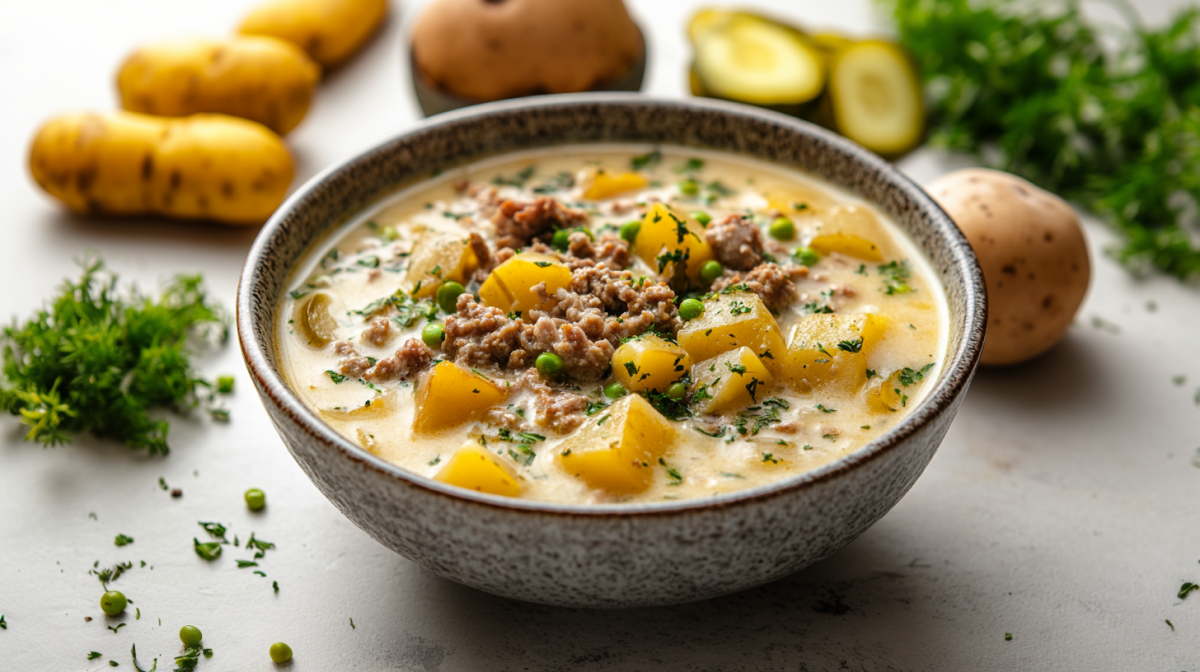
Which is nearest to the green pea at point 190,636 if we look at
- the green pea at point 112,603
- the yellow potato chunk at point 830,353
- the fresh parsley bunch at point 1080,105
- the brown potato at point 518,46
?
the green pea at point 112,603

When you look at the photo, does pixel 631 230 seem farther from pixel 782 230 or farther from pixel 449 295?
pixel 449 295

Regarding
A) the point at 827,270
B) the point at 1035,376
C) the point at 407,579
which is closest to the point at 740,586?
the point at 407,579

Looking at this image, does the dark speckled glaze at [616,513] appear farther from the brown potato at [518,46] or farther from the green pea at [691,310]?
the brown potato at [518,46]

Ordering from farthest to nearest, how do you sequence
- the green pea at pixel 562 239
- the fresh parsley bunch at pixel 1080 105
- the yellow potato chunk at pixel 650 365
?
the fresh parsley bunch at pixel 1080 105, the green pea at pixel 562 239, the yellow potato chunk at pixel 650 365

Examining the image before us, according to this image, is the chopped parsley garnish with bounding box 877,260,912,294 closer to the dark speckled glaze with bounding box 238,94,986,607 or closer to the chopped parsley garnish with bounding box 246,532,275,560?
the dark speckled glaze with bounding box 238,94,986,607

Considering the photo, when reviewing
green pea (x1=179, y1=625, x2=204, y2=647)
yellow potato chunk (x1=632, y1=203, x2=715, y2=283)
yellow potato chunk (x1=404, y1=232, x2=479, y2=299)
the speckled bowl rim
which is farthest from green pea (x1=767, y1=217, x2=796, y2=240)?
green pea (x1=179, y1=625, x2=204, y2=647)

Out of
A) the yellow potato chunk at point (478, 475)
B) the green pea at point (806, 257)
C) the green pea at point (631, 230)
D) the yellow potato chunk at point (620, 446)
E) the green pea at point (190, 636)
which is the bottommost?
the green pea at point (190, 636)
